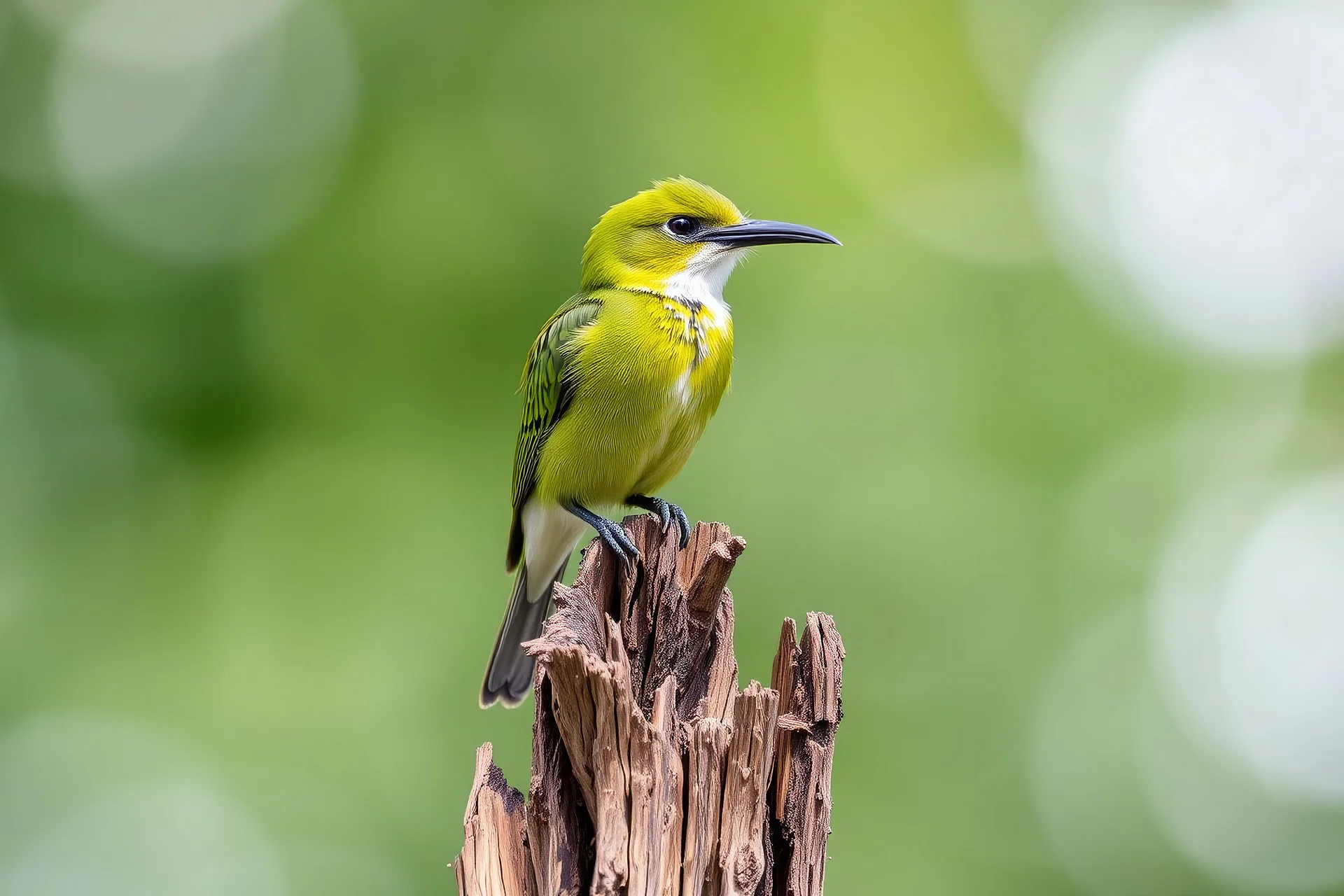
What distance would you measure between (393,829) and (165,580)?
2.78m

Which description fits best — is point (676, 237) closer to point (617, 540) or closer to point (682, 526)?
point (682, 526)

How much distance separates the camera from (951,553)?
33.1 feet

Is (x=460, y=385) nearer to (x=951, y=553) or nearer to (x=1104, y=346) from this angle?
(x=951, y=553)

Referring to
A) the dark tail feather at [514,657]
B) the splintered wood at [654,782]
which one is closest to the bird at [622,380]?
the dark tail feather at [514,657]

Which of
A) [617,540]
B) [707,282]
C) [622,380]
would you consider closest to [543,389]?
[622,380]

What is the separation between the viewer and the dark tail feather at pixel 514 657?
5961 millimetres

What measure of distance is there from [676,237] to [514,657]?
2.35 meters

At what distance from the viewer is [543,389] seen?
5.91 metres

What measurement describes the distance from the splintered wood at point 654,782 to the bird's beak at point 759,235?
8.05ft

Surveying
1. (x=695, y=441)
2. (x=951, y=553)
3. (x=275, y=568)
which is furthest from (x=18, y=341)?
(x=951, y=553)

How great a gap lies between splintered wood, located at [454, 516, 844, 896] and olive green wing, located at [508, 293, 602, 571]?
1700 mm

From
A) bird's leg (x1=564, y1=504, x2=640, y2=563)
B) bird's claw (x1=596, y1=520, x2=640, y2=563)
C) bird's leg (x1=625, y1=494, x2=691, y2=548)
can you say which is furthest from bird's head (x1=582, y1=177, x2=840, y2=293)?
bird's claw (x1=596, y1=520, x2=640, y2=563)

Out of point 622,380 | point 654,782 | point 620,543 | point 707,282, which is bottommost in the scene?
point 654,782

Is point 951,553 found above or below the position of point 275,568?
above
